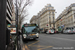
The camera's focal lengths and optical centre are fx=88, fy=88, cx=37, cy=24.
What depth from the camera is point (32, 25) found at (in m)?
13.0

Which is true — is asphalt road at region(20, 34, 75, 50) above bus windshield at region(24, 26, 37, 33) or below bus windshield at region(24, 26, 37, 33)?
below

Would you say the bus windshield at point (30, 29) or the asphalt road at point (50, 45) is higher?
the bus windshield at point (30, 29)

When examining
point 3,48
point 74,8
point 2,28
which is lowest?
point 3,48

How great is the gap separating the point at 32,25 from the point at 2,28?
10.9 meters

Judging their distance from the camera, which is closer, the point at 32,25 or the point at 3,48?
the point at 3,48

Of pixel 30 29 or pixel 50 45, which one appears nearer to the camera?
pixel 50 45

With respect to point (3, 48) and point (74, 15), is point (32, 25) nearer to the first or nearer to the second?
point (3, 48)

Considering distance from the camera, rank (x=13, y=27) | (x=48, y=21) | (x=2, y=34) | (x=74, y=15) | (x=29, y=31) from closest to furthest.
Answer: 1. (x=2, y=34)
2. (x=29, y=31)
3. (x=13, y=27)
4. (x=74, y=15)
5. (x=48, y=21)

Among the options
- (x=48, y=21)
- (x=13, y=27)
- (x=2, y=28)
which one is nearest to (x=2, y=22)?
(x=2, y=28)

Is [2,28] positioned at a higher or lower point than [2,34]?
higher

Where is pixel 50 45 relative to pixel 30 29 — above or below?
below

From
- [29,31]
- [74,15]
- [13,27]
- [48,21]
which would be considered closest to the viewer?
[29,31]

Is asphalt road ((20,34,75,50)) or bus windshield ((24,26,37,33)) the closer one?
asphalt road ((20,34,75,50))

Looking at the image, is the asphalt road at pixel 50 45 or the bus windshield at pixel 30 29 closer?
the asphalt road at pixel 50 45
